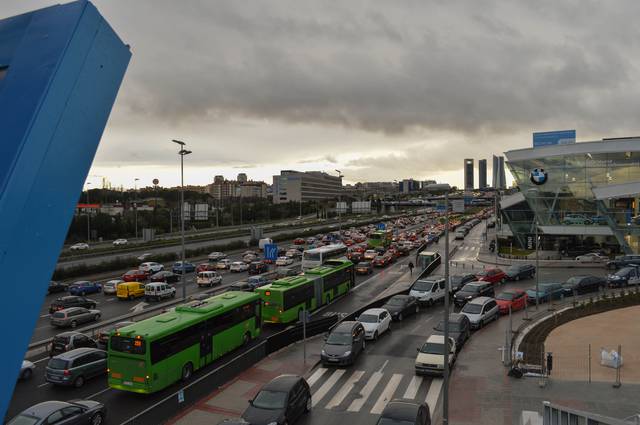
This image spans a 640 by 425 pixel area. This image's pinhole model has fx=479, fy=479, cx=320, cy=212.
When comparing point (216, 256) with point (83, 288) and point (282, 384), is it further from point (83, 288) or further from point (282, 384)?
point (282, 384)

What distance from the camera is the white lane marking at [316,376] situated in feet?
65.2

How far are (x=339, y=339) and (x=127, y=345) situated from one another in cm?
928

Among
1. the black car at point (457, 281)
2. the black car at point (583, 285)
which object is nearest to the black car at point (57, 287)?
the black car at point (457, 281)

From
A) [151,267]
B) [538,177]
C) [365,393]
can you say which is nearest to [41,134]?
[365,393]

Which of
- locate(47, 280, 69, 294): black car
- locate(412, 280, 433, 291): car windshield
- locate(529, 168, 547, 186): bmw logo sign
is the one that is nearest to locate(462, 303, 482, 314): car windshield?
locate(412, 280, 433, 291): car windshield

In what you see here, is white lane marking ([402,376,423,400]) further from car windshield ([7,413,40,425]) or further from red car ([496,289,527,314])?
red car ([496,289,527,314])

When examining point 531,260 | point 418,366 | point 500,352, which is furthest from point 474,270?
point 418,366

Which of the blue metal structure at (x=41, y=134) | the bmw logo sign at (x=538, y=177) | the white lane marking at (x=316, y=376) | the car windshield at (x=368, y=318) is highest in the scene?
the bmw logo sign at (x=538, y=177)

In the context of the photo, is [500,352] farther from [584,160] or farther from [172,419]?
[584,160]

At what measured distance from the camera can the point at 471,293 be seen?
109 feet

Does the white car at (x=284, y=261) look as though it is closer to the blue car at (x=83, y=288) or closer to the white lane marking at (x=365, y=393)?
the blue car at (x=83, y=288)

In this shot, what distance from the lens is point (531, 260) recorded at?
57625 mm

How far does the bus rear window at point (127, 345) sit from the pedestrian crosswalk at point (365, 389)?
6666mm

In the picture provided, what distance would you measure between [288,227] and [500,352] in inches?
3444
